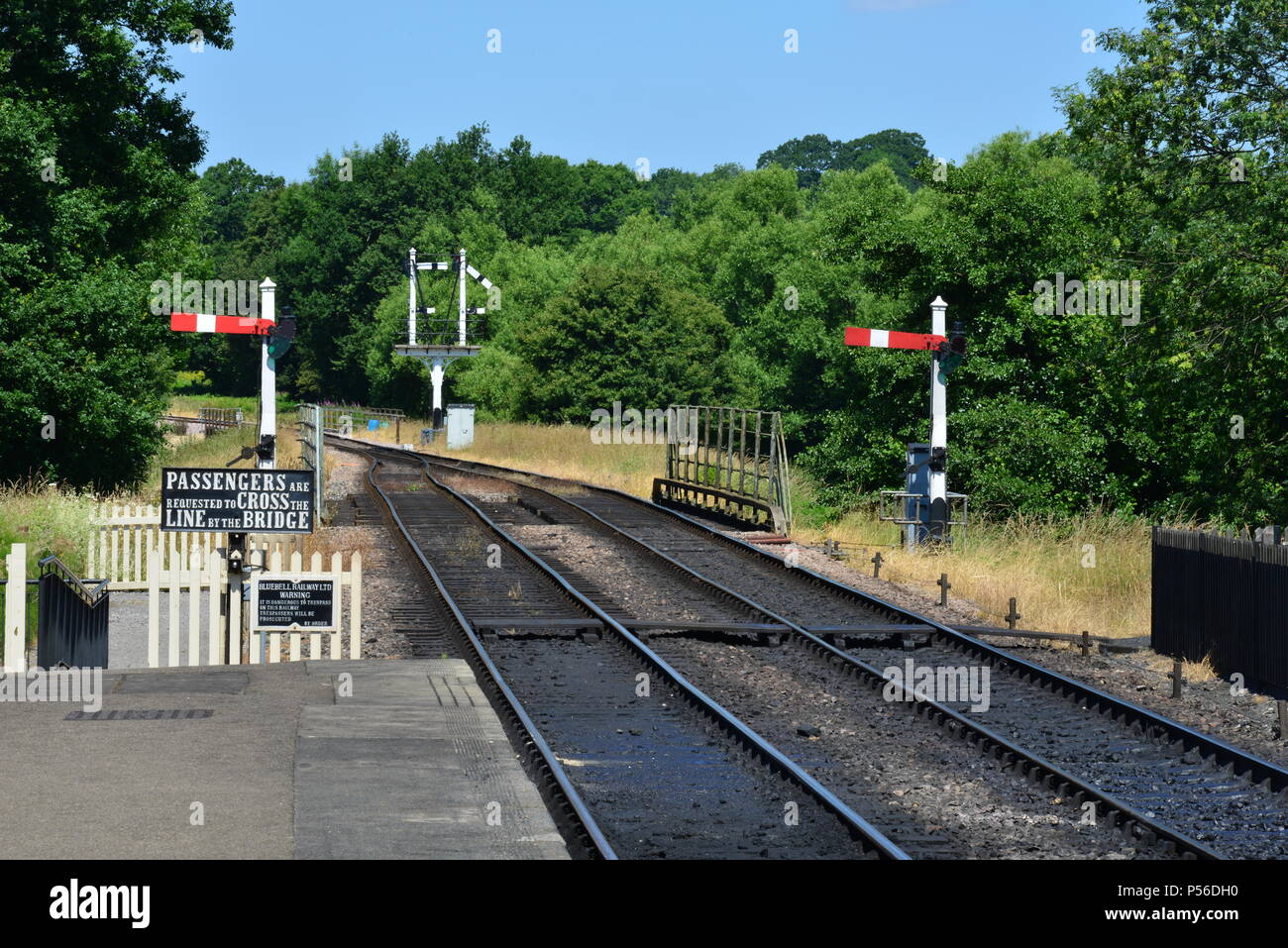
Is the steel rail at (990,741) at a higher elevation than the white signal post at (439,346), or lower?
lower

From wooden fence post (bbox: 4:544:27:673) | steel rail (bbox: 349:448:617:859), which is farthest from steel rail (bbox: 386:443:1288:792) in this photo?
wooden fence post (bbox: 4:544:27:673)

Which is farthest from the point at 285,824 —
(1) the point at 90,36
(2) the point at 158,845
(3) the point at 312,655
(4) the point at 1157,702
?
(1) the point at 90,36

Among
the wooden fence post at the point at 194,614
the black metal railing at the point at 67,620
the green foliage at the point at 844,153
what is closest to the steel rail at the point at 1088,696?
the wooden fence post at the point at 194,614

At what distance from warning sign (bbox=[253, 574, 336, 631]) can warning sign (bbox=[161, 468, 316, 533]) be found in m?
0.55

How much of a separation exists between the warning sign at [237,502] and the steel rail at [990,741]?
5.19 m

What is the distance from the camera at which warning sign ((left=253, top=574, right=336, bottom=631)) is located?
510 inches

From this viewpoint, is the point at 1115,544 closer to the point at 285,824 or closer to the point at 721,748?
the point at 721,748

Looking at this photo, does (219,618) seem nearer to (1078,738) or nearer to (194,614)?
(194,614)

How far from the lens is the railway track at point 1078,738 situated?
8742 millimetres

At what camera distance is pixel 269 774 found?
8.68m

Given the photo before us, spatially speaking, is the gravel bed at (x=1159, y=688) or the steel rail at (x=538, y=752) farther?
the gravel bed at (x=1159, y=688)

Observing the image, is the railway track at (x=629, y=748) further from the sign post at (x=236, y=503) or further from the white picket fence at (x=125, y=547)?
the white picket fence at (x=125, y=547)

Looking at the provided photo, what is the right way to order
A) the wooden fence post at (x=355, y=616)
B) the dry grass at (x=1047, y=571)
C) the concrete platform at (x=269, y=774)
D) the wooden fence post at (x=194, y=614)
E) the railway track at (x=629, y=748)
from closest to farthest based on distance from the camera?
the concrete platform at (x=269, y=774)
the railway track at (x=629, y=748)
the wooden fence post at (x=194, y=614)
the wooden fence post at (x=355, y=616)
the dry grass at (x=1047, y=571)


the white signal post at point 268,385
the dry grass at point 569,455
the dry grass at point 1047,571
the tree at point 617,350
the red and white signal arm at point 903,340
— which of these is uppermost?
the tree at point 617,350
